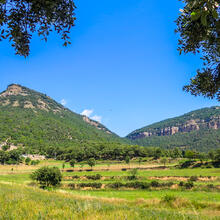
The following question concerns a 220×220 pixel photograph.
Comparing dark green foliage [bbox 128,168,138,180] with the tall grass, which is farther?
dark green foliage [bbox 128,168,138,180]

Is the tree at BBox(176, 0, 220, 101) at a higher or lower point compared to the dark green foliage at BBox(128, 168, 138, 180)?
higher

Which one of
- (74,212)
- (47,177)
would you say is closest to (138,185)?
(47,177)

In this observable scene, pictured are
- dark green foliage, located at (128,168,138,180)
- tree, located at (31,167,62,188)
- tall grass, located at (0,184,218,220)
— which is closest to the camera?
tall grass, located at (0,184,218,220)

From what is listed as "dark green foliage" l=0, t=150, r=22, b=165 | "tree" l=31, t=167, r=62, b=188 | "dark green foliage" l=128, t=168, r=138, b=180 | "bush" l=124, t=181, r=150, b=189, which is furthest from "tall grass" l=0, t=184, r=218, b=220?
"dark green foliage" l=0, t=150, r=22, b=165

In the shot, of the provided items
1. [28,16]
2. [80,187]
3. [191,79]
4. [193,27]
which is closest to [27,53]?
[28,16]

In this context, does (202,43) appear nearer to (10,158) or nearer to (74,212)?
(74,212)

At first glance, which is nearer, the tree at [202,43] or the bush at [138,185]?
the tree at [202,43]

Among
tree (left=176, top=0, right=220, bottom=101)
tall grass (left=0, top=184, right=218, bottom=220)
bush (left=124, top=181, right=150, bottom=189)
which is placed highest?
tree (left=176, top=0, right=220, bottom=101)

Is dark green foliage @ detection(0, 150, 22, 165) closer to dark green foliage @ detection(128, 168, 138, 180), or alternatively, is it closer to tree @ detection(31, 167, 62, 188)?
tree @ detection(31, 167, 62, 188)

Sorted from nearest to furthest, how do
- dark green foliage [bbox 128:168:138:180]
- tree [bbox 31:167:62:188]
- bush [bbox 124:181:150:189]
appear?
tree [bbox 31:167:62:188]
bush [bbox 124:181:150:189]
dark green foliage [bbox 128:168:138:180]

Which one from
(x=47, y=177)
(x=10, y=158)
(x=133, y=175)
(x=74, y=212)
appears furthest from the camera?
(x=10, y=158)

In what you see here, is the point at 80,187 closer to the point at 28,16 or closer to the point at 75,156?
the point at 28,16

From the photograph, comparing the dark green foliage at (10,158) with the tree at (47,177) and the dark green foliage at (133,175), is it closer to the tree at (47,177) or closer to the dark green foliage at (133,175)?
the tree at (47,177)

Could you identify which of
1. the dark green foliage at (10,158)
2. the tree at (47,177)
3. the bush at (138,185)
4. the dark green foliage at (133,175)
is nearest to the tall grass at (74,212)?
the tree at (47,177)
